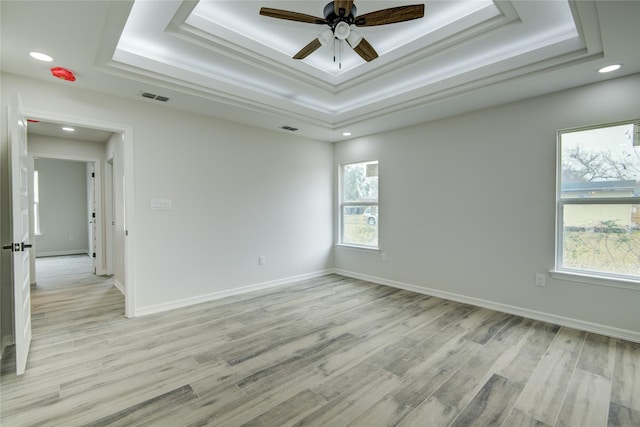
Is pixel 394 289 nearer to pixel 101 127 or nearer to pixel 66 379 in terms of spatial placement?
pixel 66 379

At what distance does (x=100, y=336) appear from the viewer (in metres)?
2.89

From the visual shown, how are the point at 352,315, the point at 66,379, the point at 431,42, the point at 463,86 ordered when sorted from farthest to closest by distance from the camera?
the point at 352,315 → the point at 463,86 → the point at 431,42 → the point at 66,379

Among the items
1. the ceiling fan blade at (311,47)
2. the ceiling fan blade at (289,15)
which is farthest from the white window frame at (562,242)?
the ceiling fan blade at (289,15)

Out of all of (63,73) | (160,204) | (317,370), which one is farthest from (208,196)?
(317,370)

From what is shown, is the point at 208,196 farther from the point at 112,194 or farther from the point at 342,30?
the point at 112,194

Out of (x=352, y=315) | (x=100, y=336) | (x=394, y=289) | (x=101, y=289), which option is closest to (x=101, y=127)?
(x=100, y=336)

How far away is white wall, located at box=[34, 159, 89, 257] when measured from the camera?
24.7 feet

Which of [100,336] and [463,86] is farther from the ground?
[463,86]

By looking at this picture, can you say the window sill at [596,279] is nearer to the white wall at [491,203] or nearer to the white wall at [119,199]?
the white wall at [491,203]

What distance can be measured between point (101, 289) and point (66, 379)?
2.84 metres

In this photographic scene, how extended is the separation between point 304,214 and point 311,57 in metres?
2.58

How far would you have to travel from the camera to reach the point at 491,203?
3615 millimetres

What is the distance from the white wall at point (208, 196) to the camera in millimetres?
3387

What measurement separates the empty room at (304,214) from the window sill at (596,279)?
0.07 feet
